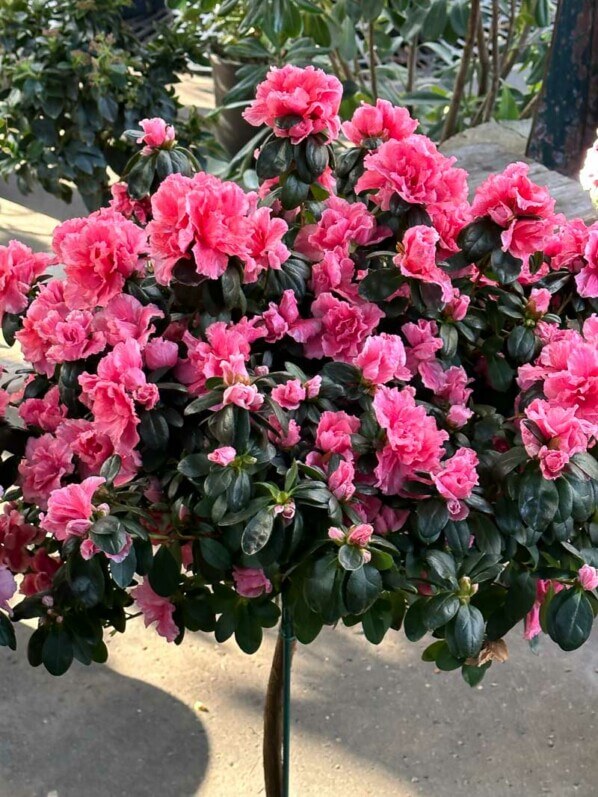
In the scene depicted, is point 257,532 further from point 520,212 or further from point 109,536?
point 520,212

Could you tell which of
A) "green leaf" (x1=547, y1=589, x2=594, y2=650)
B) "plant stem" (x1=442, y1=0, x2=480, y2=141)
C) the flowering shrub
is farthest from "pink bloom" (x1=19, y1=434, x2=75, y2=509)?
"plant stem" (x1=442, y1=0, x2=480, y2=141)

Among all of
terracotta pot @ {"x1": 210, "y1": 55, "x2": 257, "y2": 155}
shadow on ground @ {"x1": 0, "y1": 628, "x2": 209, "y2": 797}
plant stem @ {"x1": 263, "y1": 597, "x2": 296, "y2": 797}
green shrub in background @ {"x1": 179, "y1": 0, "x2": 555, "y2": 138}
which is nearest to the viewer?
plant stem @ {"x1": 263, "y1": 597, "x2": 296, "y2": 797}

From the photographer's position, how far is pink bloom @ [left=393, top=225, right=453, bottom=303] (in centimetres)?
117

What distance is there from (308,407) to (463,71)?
101 inches

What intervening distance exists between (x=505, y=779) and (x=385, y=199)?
136cm

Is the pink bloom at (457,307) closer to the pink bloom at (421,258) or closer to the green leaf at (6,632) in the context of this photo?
the pink bloom at (421,258)

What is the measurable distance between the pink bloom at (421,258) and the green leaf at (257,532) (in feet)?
1.05

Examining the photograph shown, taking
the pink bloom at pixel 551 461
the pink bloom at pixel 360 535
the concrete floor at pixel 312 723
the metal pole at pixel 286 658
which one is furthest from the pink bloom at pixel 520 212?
the concrete floor at pixel 312 723

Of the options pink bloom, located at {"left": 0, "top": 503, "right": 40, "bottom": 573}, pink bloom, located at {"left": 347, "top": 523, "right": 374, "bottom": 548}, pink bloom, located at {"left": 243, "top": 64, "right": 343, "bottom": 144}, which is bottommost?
pink bloom, located at {"left": 0, "top": 503, "right": 40, "bottom": 573}

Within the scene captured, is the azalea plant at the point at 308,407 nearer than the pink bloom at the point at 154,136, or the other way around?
the azalea plant at the point at 308,407

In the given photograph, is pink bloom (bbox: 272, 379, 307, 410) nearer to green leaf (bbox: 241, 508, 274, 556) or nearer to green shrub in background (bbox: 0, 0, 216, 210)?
green leaf (bbox: 241, 508, 274, 556)

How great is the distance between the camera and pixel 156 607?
126 cm

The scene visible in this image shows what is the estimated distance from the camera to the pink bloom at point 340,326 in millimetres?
1208

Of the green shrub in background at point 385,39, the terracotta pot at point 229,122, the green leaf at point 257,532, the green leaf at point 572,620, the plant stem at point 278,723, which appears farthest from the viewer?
the terracotta pot at point 229,122
